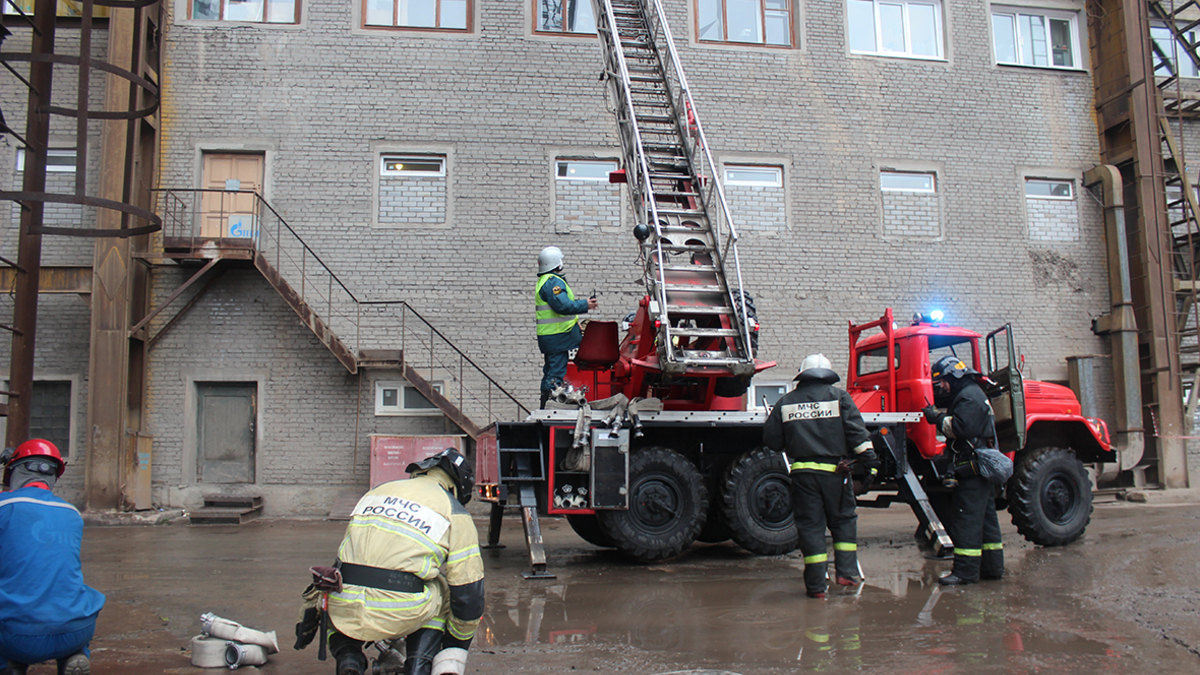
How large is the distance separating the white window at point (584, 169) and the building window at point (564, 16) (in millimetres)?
2311

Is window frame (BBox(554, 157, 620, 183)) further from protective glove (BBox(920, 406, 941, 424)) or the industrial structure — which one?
protective glove (BBox(920, 406, 941, 424))

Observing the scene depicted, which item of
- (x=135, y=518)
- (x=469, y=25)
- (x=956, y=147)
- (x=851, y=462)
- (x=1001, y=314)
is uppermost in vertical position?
(x=469, y=25)

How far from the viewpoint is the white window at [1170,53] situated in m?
15.1

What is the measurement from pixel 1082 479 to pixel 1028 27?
10.6 metres

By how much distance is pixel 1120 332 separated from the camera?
547 inches

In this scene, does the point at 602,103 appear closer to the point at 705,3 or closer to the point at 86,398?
the point at 705,3

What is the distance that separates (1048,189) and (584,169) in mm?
8630

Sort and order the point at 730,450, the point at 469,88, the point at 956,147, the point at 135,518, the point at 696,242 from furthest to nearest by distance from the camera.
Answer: the point at 956,147 → the point at 469,88 → the point at 135,518 → the point at 696,242 → the point at 730,450

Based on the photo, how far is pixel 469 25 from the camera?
13445 mm

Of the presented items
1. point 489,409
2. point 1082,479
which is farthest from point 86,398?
point 1082,479

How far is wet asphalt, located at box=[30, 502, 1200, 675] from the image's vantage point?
14.0 ft

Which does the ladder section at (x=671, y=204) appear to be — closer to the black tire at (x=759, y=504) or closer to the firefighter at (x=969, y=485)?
the black tire at (x=759, y=504)

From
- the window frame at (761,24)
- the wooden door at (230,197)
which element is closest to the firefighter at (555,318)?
the wooden door at (230,197)

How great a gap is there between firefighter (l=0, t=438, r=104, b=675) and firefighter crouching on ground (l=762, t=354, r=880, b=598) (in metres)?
4.40
